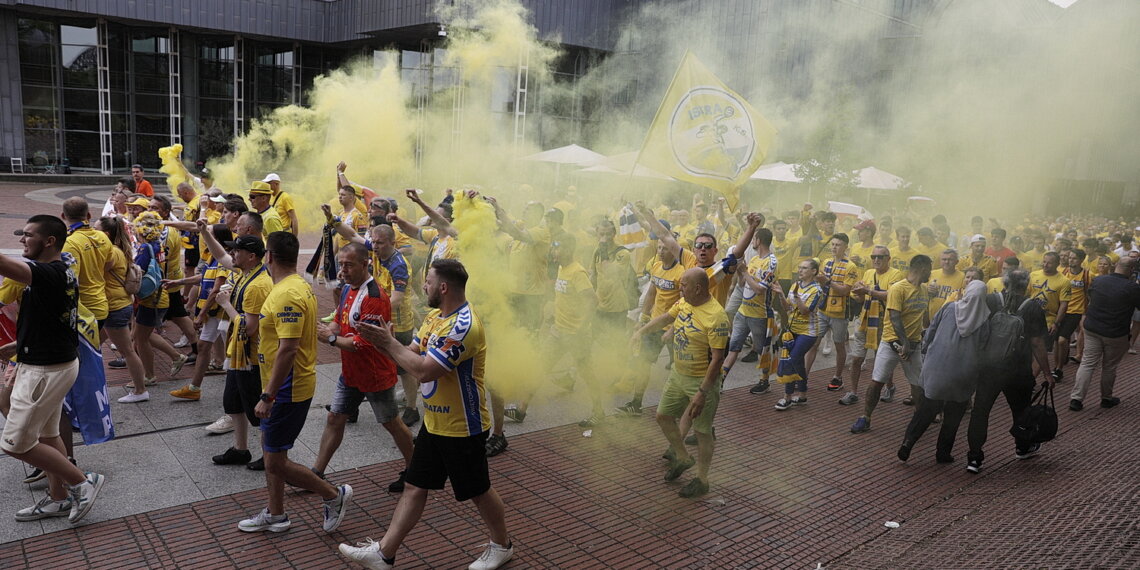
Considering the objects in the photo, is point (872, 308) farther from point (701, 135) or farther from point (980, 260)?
point (701, 135)

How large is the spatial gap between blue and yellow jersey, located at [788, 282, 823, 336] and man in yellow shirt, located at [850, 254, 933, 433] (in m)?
0.68

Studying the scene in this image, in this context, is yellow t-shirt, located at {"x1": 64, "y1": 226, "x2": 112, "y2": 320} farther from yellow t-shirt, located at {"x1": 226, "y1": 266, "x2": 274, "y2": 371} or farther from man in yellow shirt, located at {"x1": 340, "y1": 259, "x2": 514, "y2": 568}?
man in yellow shirt, located at {"x1": 340, "y1": 259, "x2": 514, "y2": 568}

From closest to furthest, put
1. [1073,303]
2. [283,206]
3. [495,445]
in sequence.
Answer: [495,445], [283,206], [1073,303]

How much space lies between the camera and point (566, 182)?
66.7 ft

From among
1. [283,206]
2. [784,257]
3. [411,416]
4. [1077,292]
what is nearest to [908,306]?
[784,257]

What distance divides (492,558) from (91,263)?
413cm

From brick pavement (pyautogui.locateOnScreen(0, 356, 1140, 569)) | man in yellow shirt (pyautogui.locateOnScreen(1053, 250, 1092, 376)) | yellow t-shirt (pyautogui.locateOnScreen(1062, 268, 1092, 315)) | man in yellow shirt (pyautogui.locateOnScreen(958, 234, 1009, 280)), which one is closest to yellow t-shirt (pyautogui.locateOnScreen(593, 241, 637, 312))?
brick pavement (pyautogui.locateOnScreen(0, 356, 1140, 569))

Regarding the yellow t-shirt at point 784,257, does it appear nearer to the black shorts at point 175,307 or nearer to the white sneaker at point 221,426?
the white sneaker at point 221,426

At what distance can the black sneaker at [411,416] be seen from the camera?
654 centimetres

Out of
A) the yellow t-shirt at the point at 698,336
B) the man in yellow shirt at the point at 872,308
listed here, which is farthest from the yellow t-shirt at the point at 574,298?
the man in yellow shirt at the point at 872,308

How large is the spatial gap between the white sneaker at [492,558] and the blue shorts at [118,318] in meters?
4.20

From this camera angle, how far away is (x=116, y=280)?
640cm

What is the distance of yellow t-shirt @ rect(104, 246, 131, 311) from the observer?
20.6 feet

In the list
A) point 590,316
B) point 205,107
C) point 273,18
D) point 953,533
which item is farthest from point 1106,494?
point 205,107
